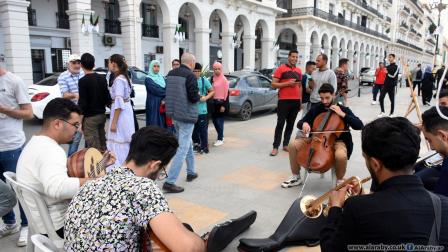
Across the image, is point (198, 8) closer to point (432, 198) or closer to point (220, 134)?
point (220, 134)

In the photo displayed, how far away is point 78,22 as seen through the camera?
49.6 feet

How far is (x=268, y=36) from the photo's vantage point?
2803cm

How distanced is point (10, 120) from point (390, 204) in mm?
3527

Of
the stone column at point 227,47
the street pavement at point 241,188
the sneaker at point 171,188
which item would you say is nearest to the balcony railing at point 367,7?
the stone column at point 227,47

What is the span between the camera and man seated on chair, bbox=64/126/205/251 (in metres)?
1.56

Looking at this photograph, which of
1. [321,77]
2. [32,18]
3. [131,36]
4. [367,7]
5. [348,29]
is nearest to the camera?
[321,77]

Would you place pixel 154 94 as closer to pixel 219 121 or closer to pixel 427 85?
pixel 219 121

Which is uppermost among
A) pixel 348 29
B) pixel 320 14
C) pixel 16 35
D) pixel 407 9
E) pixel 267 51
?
pixel 407 9

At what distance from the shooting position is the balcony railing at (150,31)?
23.5m

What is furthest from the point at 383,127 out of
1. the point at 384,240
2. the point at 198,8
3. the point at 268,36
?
the point at 268,36

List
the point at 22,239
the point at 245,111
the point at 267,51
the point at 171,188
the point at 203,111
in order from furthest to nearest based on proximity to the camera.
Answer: the point at 267,51 < the point at 245,111 < the point at 203,111 < the point at 171,188 < the point at 22,239

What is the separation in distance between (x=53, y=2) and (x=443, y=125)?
21.4 m

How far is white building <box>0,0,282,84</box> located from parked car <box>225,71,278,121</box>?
837 centimetres

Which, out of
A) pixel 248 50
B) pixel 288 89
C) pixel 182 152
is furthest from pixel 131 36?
pixel 182 152
